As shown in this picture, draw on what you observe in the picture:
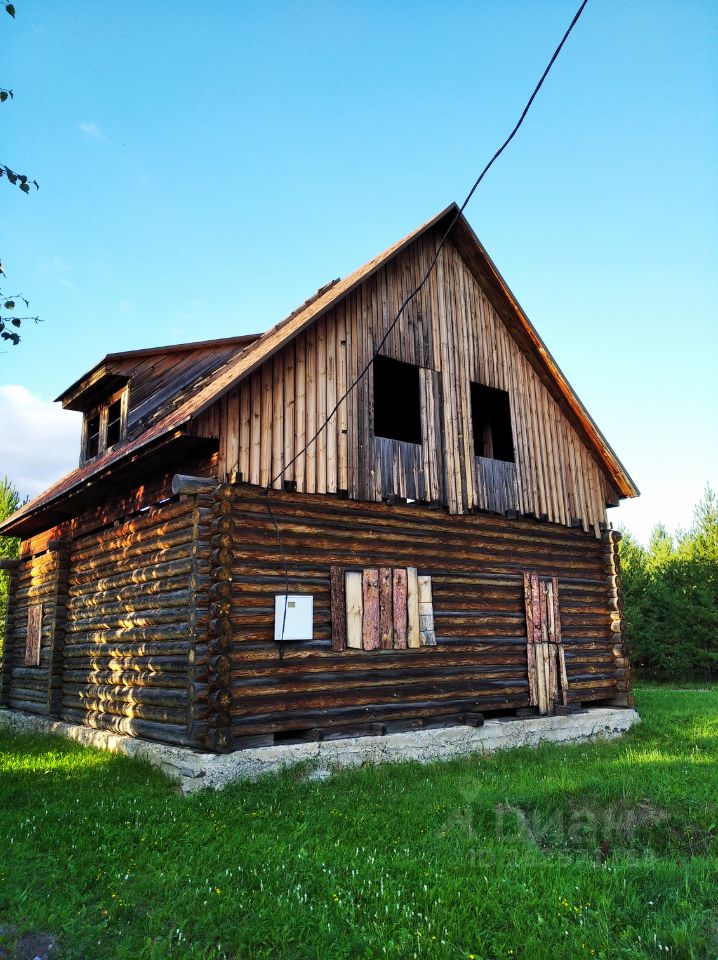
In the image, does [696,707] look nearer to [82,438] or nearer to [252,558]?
[252,558]

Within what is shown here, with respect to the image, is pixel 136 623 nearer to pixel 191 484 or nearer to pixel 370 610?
pixel 191 484

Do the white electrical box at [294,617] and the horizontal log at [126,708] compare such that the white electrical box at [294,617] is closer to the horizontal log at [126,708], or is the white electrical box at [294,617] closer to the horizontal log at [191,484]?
the horizontal log at [126,708]

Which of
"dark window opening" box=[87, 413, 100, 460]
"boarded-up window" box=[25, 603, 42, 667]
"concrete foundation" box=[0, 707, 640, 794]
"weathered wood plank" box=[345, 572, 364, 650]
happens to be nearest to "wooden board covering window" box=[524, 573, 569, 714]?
"concrete foundation" box=[0, 707, 640, 794]

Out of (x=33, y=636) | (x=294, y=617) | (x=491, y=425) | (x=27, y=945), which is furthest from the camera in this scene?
(x=33, y=636)

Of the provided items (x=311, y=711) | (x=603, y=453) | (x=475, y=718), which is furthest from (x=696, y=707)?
(x=311, y=711)

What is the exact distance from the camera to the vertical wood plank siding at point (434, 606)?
34.4 feet

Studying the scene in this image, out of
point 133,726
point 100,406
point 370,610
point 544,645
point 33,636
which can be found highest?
point 100,406

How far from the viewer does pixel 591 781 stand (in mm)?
9250

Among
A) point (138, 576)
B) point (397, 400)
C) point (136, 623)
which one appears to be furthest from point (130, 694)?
point (397, 400)

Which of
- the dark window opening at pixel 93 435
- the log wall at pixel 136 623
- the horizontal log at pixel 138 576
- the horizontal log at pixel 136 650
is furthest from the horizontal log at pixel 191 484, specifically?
the dark window opening at pixel 93 435

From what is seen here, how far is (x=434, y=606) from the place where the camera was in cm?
1274

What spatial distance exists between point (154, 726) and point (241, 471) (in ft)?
13.9

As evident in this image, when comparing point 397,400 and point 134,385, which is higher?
point 397,400

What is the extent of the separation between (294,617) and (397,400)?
7358mm
